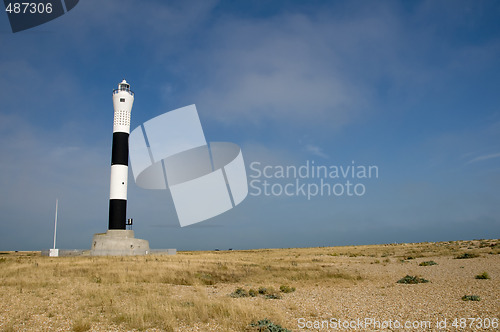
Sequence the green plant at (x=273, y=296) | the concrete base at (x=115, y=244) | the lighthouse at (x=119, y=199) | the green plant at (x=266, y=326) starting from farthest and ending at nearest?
the lighthouse at (x=119, y=199) < the concrete base at (x=115, y=244) < the green plant at (x=273, y=296) < the green plant at (x=266, y=326)

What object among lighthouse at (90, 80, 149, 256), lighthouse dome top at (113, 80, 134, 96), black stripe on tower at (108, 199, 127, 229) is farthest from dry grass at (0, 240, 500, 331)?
lighthouse dome top at (113, 80, 134, 96)

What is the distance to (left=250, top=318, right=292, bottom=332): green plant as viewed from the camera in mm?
10555

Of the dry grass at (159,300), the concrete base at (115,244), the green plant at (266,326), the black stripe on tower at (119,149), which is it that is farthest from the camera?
the black stripe on tower at (119,149)

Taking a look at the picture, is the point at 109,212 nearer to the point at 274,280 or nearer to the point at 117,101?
the point at 117,101

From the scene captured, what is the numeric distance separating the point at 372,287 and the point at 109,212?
3977 cm

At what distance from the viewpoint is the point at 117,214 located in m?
48.8

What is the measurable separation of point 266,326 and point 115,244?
41.1 meters

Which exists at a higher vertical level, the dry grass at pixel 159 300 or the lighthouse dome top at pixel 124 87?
the lighthouse dome top at pixel 124 87

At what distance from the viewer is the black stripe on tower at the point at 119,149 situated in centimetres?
4997

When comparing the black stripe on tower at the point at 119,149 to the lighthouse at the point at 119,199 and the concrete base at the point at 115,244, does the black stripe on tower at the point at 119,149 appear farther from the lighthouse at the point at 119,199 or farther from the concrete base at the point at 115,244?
the concrete base at the point at 115,244

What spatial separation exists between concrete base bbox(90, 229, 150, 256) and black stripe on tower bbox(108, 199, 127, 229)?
966 millimetres

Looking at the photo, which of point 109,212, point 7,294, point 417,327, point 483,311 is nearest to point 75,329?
point 7,294

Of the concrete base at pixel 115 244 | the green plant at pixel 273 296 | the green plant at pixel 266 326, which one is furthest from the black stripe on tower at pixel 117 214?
the green plant at pixel 266 326

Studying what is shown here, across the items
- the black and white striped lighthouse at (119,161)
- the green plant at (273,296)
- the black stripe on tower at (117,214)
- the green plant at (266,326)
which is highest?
the black and white striped lighthouse at (119,161)
